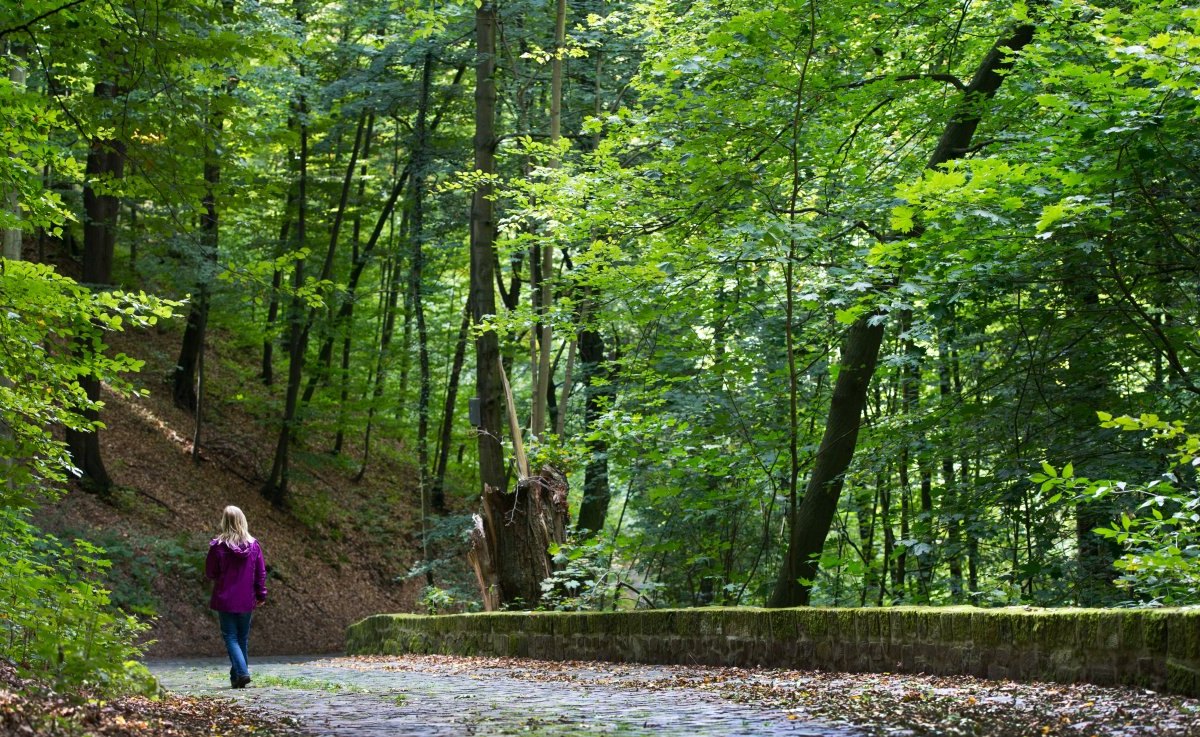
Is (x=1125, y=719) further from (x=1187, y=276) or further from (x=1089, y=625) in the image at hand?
(x=1187, y=276)

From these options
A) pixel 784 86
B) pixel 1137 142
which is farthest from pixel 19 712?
pixel 784 86

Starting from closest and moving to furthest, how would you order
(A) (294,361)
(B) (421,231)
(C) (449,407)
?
(B) (421,231), (A) (294,361), (C) (449,407)

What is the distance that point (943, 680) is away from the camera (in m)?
6.36

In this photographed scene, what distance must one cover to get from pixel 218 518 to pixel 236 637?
50.5ft

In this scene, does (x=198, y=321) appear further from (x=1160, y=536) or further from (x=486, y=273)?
(x=1160, y=536)

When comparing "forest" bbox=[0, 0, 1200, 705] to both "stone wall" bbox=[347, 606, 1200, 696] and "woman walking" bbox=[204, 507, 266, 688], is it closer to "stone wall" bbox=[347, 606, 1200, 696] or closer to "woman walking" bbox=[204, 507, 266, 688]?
"stone wall" bbox=[347, 606, 1200, 696]

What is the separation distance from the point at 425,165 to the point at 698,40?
13270 millimetres

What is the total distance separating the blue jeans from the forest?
172 cm

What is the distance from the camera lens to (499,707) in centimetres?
652

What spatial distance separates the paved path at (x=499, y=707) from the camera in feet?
17.0

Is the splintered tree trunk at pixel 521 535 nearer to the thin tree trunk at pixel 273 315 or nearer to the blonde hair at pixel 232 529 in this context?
the blonde hair at pixel 232 529

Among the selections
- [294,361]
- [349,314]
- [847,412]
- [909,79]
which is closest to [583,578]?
[847,412]

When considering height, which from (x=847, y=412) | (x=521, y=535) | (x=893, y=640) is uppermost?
(x=847, y=412)

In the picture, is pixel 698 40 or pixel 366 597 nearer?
pixel 698 40
